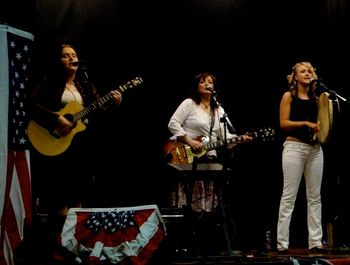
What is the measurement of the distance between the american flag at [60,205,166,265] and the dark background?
2361 millimetres

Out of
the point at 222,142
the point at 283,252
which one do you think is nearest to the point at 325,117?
the point at 222,142

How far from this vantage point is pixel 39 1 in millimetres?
8180

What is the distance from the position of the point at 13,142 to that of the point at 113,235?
1.54 metres

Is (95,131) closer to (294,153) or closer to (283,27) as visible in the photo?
(294,153)

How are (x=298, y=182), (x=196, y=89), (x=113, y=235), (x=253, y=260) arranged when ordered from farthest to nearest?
(x=196, y=89) → (x=298, y=182) → (x=253, y=260) → (x=113, y=235)

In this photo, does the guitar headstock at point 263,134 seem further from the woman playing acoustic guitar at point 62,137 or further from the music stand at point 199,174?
the woman playing acoustic guitar at point 62,137

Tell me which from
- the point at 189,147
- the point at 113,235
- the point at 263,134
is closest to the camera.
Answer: the point at 113,235

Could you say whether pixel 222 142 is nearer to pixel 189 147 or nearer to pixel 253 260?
pixel 189 147

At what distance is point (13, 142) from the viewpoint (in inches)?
185

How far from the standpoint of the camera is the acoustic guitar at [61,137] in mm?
7156

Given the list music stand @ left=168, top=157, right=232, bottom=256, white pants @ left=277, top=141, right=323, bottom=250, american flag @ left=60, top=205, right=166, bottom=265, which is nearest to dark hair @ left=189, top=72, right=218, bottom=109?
music stand @ left=168, top=157, right=232, bottom=256

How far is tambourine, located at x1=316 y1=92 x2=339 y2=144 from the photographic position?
23.9 ft

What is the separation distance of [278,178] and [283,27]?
2.17 m

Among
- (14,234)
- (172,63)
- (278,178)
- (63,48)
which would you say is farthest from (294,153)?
(14,234)
